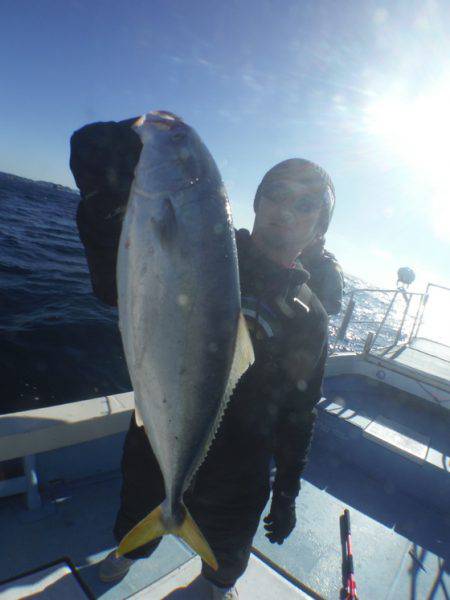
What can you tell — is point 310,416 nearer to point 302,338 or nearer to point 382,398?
point 302,338

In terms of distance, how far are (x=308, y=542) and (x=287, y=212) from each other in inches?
124

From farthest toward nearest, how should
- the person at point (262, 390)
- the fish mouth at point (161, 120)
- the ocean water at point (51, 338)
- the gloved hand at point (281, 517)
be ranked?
the ocean water at point (51, 338) < the gloved hand at point (281, 517) < the person at point (262, 390) < the fish mouth at point (161, 120)

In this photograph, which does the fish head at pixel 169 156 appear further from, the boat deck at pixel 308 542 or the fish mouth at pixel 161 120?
the boat deck at pixel 308 542

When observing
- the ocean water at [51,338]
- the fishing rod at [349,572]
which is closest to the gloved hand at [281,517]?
the fishing rod at [349,572]

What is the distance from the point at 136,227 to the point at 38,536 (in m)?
2.80

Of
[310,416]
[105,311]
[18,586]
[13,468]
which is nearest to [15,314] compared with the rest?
[105,311]

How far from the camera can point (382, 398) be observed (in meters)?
7.27

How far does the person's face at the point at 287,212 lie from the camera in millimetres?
2240

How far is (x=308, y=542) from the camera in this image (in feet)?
11.4

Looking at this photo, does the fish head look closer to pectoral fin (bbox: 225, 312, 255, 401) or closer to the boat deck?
pectoral fin (bbox: 225, 312, 255, 401)

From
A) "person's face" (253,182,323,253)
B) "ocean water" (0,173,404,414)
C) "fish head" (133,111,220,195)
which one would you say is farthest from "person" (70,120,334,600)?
"ocean water" (0,173,404,414)

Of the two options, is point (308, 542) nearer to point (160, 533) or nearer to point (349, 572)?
point (349, 572)

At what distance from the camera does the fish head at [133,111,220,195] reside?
4.77 feet

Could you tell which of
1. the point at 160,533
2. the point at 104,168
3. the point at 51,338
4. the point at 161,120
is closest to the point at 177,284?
the point at 104,168
